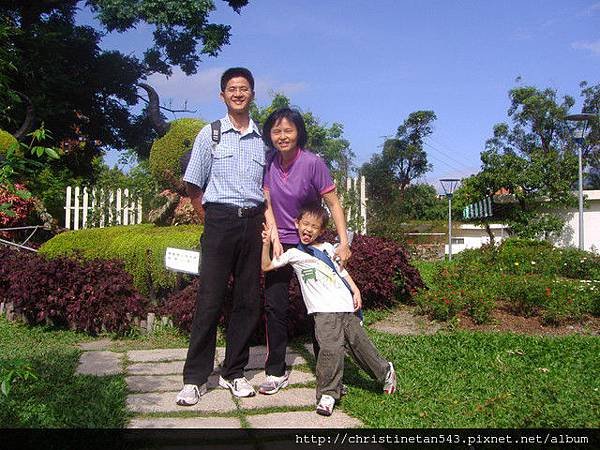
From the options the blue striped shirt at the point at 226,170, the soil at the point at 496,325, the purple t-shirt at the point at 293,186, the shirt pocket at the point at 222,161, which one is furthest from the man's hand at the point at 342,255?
the soil at the point at 496,325

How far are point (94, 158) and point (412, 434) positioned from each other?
15539 millimetres

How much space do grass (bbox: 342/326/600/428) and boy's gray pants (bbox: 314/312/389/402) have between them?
16 centimetres

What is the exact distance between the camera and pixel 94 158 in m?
16.6

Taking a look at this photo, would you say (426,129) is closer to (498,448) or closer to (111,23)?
(111,23)

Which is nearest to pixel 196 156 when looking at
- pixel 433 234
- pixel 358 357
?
pixel 358 357

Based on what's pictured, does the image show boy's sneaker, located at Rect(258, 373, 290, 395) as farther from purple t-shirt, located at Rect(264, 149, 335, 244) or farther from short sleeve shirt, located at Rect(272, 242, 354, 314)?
purple t-shirt, located at Rect(264, 149, 335, 244)

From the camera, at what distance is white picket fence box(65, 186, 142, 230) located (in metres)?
11.3

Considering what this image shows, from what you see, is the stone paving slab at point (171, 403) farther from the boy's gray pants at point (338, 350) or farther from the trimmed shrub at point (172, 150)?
the trimmed shrub at point (172, 150)

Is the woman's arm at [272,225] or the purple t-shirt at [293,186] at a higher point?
the purple t-shirt at [293,186]

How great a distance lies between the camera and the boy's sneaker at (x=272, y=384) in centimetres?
342

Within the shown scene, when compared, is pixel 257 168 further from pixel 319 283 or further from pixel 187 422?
pixel 187 422

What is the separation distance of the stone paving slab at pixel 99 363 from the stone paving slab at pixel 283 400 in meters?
1.10

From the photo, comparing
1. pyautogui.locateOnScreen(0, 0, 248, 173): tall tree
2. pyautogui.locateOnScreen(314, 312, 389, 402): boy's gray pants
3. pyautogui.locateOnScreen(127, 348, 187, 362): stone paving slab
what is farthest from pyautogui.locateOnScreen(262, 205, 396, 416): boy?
pyautogui.locateOnScreen(0, 0, 248, 173): tall tree

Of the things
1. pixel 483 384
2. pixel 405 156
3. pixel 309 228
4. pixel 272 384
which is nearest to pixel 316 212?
pixel 309 228
